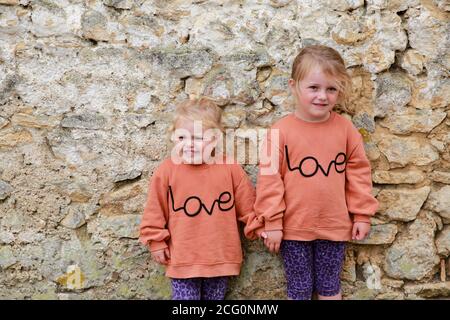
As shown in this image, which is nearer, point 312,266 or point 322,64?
point 322,64

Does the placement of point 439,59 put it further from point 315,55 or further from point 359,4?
point 315,55

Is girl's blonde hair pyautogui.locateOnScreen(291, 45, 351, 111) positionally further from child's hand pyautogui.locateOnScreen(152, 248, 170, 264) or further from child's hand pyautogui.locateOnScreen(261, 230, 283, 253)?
child's hand pyautogui.locateOnScreen(152, 248, 170, 264)

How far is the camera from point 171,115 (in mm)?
2873

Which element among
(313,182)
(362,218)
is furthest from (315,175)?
(362,218)

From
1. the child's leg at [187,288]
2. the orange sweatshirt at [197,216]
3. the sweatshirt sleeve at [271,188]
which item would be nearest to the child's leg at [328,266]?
the sweatshirt sleeve at [271,188]

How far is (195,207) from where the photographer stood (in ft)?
8.91

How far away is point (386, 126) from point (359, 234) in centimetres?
59

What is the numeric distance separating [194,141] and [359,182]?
858 millimetres

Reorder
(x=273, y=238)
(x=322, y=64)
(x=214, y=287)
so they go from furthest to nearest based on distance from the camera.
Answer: (x=214, y=287), (x=273, y=238), (x=322, y=64)

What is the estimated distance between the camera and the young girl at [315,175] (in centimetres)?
266

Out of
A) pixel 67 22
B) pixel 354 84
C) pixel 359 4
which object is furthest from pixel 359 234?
pixel 67 22

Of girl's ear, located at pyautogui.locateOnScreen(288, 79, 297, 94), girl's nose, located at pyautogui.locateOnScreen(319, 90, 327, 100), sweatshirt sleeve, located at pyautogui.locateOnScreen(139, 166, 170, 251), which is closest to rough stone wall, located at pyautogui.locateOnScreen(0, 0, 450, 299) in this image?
girl's ear, located at pyautogui.locateOnScreen(288, 79, 297, 94)

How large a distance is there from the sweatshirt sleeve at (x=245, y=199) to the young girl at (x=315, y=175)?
6cm

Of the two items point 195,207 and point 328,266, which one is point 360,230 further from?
point 195,207
